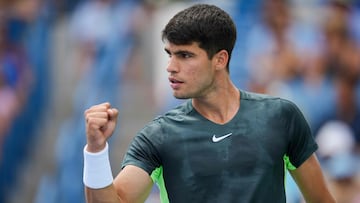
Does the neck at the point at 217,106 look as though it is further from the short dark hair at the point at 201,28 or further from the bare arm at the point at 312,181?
the bare arm at the point at 312,181

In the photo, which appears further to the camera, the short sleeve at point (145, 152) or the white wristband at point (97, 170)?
the short sleeve at point (145, 152)

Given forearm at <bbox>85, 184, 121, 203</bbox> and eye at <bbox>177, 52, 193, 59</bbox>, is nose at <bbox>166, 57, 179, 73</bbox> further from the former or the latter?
forearm at <bbox>85, 184, 121, 203</bbox>

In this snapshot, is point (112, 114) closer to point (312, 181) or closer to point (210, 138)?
point (210, 138)

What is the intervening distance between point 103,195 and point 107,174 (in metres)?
0.10

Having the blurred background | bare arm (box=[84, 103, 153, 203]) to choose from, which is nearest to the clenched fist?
bare arm (box=[84, 103, 153, 203])

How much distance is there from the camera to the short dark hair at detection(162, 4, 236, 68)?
4.47 m

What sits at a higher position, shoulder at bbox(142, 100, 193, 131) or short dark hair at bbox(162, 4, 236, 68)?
short dark hair at bbox(162, 4, 236, 68)

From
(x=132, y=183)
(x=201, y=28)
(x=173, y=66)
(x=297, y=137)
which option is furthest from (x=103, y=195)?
(x=297, y=137)

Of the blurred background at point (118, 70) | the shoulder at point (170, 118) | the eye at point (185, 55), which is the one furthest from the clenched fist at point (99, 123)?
the blurred background at point (118, 70)

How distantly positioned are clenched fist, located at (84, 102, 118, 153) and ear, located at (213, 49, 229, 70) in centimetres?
74

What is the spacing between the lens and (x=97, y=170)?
13.7ft

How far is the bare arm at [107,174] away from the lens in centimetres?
404

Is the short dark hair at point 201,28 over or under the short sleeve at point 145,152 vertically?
over

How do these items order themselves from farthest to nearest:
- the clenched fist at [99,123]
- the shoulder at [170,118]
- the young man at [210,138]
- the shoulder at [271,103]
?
1. the shoulder at [271,103]
2. the shoulder at [170,118]
3. the young man at [210,138]
4. the clenched fist at [99,123]
